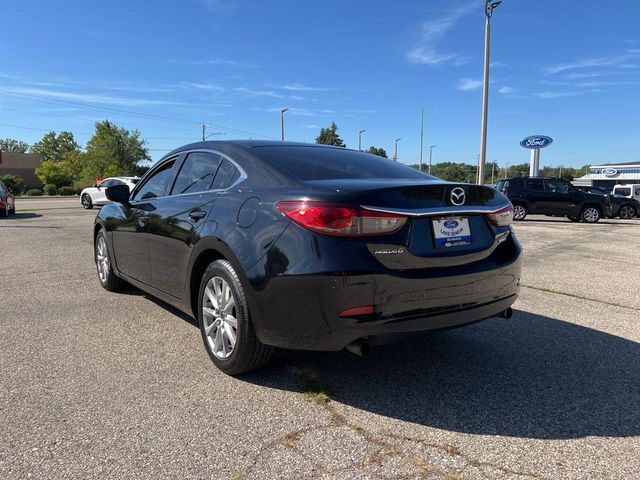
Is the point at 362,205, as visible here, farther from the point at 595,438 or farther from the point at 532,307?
the point at 532,307

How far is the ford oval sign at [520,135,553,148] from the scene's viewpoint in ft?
109

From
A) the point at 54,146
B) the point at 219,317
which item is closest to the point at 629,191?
the point at 219,317

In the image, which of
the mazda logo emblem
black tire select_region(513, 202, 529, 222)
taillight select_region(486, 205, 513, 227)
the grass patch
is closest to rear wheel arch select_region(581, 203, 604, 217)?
black tire select_region(513, 202, 529, 222)

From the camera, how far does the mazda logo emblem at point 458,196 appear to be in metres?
3.02

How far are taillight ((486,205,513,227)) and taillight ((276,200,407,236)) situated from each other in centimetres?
81

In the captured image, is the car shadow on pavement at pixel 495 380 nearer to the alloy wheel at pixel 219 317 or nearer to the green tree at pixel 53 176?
the alloy wheel at pixel 219 317

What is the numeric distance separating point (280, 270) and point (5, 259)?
7083 millimetres

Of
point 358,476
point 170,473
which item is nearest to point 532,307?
point 358,476

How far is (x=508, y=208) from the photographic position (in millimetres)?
3441

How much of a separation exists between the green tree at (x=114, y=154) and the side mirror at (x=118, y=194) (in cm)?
6684

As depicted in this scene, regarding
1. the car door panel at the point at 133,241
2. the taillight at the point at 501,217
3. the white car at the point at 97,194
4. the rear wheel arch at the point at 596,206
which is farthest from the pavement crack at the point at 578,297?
the white car at the point at 97,194

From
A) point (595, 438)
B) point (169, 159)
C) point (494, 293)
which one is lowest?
point (595, 438)

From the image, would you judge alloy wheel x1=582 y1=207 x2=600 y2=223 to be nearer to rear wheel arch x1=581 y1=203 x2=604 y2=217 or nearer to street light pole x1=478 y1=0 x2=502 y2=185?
rear wheel arch x1=581 y1=203 x2=604 y2=217

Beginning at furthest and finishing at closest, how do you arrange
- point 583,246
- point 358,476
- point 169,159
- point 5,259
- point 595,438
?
point 583,246
point 5,259
point 169,159
point 595,438
point 358,476
